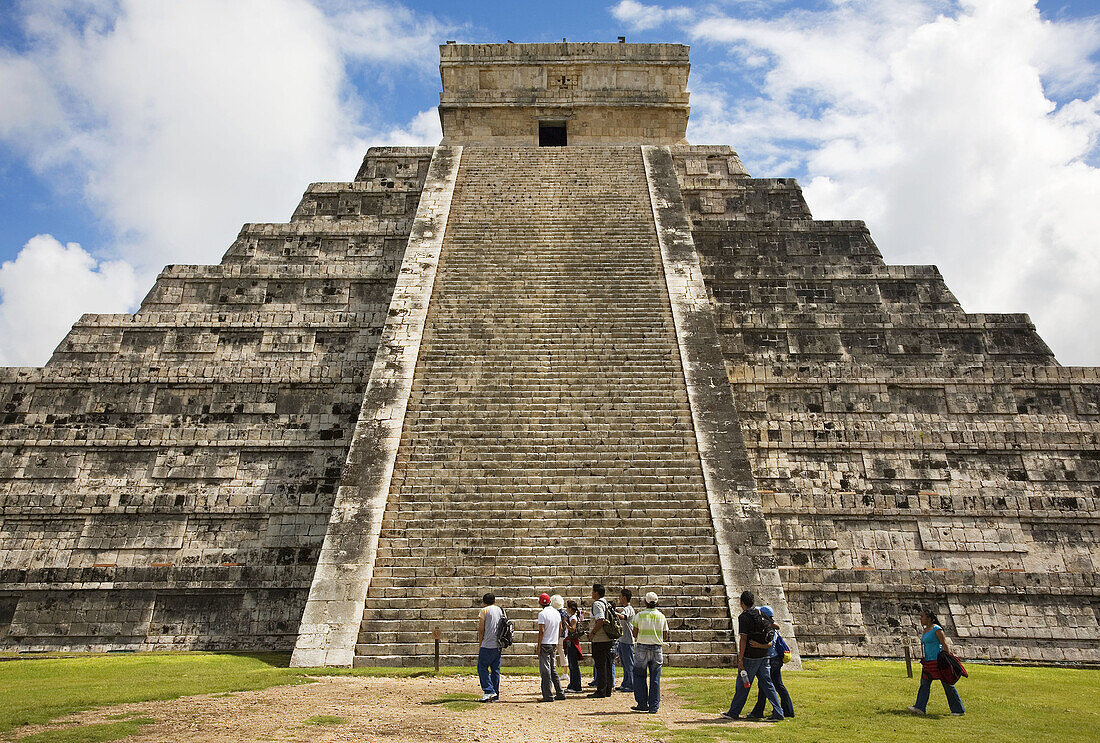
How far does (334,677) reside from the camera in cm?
898

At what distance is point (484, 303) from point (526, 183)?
5.28 meters

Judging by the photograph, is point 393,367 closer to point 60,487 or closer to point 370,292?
point 370,292

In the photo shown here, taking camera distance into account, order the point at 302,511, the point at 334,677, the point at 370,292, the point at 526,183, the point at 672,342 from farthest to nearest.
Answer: the point at 526,183, the point at 370,292, the point at 672,342, the point at 302,511, the point at 334,677

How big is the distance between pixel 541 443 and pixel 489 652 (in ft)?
17.8

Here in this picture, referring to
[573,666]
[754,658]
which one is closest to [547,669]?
[573,666]

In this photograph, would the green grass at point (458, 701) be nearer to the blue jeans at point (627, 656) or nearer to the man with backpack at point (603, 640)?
the man with backpack at point (603, 640)

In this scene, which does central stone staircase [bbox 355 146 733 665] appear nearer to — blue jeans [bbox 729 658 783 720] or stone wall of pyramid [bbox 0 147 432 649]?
stone wall of pyramid [bbox 0 147 432 649]

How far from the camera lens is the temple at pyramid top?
22.4 metres

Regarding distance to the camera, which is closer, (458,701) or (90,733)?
(90,733)

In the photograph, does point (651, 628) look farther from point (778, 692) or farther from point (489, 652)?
point (489, 652)

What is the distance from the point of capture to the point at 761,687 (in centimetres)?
668

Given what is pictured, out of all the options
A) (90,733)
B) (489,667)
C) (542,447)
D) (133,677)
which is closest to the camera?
(90,733)

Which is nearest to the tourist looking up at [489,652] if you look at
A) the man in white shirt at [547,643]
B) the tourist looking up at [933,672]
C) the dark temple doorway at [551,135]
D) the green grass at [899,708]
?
the man in white shirt at [547,643]

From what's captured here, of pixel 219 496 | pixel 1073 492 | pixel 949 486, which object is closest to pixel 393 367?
pixel 219 496
